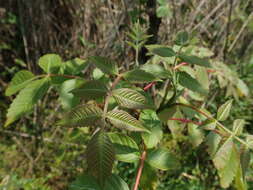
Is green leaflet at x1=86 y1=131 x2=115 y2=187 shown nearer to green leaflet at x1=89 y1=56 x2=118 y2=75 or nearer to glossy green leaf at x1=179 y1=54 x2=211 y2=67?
green leaflet at x1=89 y1=56 x2=118 y2=75

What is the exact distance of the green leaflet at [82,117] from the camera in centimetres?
55

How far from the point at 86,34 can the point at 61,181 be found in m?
1.31

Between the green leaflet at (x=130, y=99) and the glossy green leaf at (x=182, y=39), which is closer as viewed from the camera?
the green leaflet at (x=130, y=99)

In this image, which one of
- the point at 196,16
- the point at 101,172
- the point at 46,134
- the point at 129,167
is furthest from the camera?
the point at 46,134

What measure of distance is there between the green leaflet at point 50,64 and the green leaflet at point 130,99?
39cm

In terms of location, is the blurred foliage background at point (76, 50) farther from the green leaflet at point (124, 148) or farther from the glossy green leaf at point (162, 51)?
the green leaflet at point (124, 148)

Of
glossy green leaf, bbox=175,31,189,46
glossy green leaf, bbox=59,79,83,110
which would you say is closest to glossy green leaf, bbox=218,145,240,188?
glossy green leaf, bbox=175,31,189,46

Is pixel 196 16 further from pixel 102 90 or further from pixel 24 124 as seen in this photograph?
pixel 24 124

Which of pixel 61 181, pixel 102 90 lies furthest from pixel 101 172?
pixel 61 181

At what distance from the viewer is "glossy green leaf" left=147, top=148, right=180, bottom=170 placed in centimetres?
72

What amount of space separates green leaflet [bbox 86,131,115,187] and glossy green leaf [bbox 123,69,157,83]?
254 millimetres

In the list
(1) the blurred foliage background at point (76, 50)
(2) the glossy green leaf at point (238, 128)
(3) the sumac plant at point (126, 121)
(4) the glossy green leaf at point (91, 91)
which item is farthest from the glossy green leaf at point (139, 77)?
(1) the blurred foliage background at point (76, 50)

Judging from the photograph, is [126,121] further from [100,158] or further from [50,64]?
[50,64]

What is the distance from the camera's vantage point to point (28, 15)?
2221 millimetres
